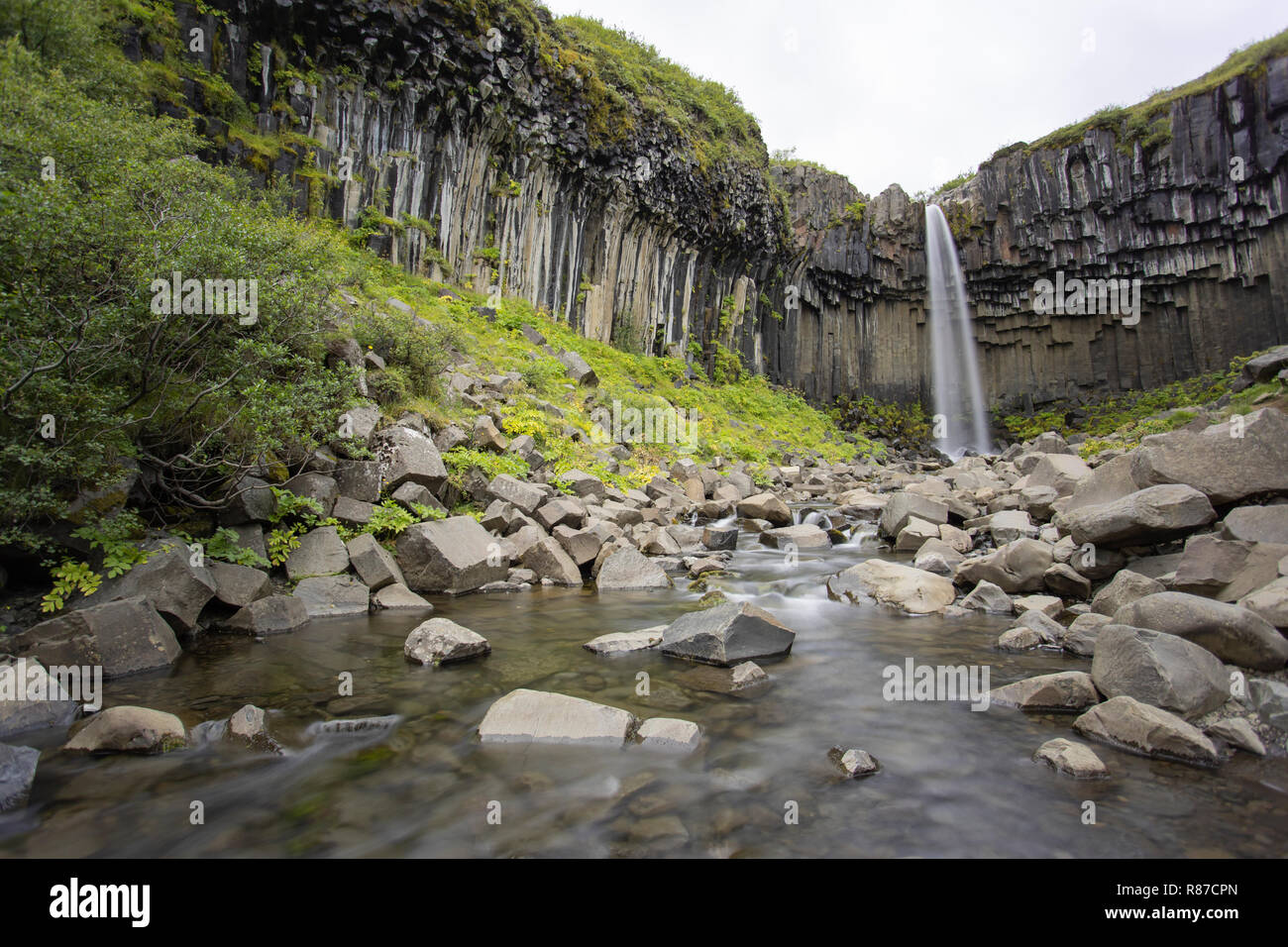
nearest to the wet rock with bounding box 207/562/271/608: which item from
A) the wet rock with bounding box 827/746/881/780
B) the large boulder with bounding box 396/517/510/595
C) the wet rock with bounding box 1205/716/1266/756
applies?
the large boulder with bounding box 396/517/510/595

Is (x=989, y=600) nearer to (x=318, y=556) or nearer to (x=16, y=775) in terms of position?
(x=318, y=556)

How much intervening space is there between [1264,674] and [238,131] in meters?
23.9

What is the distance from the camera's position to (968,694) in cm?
533

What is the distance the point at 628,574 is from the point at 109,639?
624cm

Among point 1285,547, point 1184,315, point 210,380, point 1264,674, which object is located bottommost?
point 1264,674

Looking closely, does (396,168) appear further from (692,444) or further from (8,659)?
(8,659)

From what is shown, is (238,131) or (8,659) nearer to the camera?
(8,659)

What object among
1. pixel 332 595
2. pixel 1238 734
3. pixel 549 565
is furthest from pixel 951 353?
pixel 332 595

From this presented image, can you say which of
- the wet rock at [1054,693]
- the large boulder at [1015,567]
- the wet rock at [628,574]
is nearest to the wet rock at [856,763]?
the wet rock at [1054,693]

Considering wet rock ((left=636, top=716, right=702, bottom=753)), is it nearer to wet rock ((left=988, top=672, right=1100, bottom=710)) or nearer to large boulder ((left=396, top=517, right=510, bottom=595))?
wet rock ((left=988, top=672, right=1100, bottom=710))

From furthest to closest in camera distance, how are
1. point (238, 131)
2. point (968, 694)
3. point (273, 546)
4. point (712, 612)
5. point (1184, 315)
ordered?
point (1184, 315) → point (238, 131) → point (273, 546) → point (712, 612) → point (968, 694)

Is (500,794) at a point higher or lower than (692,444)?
lower

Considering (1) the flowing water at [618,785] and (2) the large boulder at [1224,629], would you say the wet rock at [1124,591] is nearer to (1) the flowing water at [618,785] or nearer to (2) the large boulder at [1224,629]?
(1) the flowing water at [618,785]
